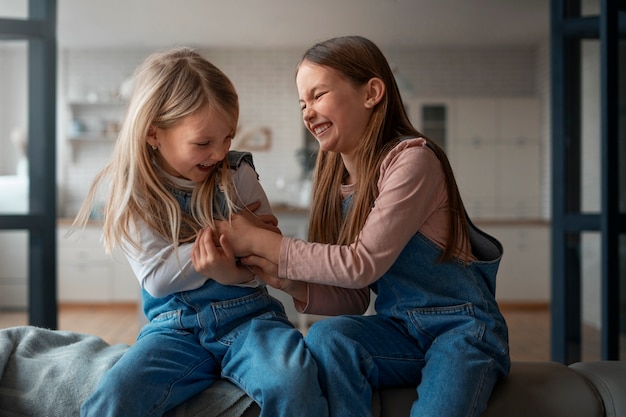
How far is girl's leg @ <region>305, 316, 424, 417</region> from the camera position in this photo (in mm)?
1153

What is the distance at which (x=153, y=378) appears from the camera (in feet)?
3.78

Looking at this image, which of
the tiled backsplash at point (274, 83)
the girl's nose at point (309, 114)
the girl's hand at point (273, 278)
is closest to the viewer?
the girl's hand at point (273, 278)

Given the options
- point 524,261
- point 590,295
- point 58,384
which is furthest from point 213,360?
point 524,261

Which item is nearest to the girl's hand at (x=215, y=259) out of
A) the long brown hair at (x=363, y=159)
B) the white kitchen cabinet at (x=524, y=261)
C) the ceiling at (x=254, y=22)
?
the long brown hair at (x=363, y=159)

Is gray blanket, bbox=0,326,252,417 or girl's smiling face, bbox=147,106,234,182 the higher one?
girl's smiling face, bbox=147,106,234,182

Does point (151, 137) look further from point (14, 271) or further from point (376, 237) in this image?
point (14, 271)

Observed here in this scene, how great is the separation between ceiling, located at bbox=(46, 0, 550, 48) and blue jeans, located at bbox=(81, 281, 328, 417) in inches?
137

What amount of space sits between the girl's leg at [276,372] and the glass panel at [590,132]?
6.91 ft

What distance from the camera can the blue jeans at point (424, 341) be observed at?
116 cm

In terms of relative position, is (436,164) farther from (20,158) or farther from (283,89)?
(283,89)

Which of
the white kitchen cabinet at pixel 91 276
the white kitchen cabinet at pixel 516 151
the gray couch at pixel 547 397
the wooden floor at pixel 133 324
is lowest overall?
the wooden floor at pixel 133 324

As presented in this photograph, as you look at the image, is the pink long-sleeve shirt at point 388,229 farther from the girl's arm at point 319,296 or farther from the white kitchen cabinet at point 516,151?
the white kitchen cabinet at point 516,151

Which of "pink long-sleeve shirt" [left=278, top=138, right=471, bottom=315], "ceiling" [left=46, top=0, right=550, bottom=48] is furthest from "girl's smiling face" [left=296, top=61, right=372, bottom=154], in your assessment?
"ceiling" [left=46, top=0, right=550, bottom=48]

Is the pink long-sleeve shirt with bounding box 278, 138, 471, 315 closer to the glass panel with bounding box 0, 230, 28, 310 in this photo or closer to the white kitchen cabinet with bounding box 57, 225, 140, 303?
the glass panel with bounding box 0, 230, 28, 310
